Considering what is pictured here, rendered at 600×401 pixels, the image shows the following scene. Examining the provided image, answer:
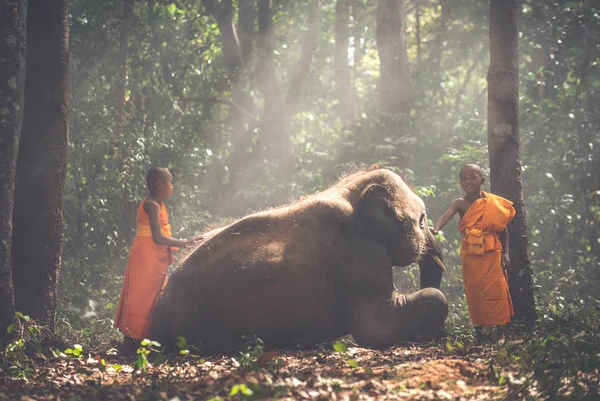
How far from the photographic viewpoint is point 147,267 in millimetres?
7398

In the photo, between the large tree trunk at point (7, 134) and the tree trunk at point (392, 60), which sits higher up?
the tree trunk at point (392, 60)

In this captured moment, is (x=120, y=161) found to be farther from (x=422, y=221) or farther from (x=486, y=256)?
(x=486, y=256)

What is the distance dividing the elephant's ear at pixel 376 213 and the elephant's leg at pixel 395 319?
69 cm

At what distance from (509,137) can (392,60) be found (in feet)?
25.8

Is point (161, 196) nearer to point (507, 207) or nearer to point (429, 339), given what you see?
point (429, 339)

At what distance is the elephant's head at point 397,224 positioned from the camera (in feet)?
23.3

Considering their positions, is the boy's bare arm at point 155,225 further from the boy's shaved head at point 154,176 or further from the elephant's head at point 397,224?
the elephant's head at point 397,224

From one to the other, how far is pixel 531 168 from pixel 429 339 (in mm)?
8688

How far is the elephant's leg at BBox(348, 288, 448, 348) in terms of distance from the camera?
21.7ft

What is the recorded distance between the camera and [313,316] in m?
6.71

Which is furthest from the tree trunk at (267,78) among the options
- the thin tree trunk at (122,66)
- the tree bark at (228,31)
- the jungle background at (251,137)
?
the thin tree trunk at (122,66)

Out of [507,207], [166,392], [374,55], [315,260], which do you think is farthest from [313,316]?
[374,55]

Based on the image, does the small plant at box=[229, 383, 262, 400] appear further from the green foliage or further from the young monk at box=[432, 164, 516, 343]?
the green foliage

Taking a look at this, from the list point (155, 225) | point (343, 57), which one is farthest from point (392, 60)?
point (155, 225)
